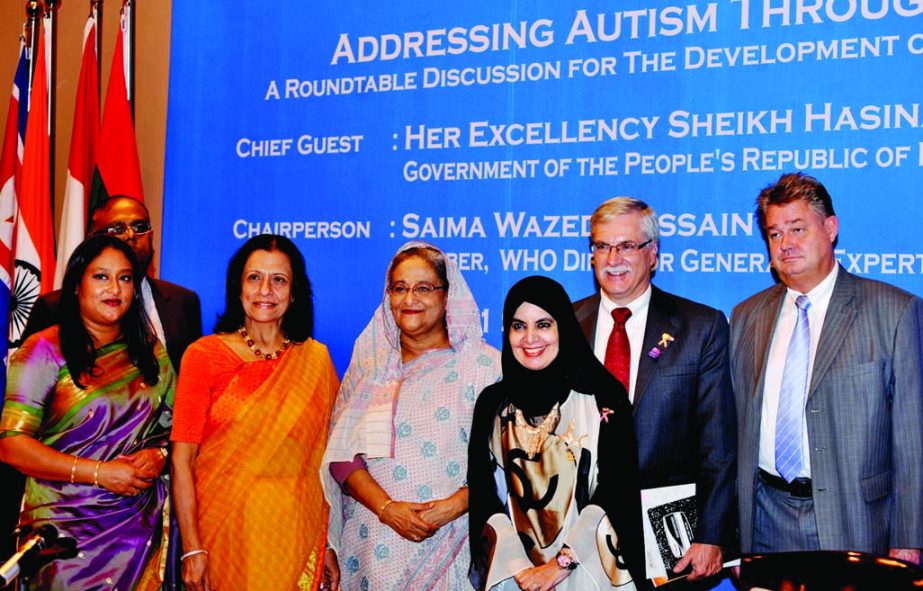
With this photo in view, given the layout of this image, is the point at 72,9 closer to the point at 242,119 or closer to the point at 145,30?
the point at 145,30

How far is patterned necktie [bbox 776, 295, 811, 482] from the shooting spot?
109 inches

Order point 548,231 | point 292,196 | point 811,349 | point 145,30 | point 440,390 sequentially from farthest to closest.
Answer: point 145,30, point 292,196, point 548,231, point 440,390, point 811,349

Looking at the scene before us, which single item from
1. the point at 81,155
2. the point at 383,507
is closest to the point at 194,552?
the point at 383,507

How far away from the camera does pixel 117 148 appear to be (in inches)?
174

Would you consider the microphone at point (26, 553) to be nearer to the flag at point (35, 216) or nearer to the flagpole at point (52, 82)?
the flag at point (35, 216)

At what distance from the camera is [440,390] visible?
9.88 feet

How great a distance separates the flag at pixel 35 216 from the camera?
4387 millimetres

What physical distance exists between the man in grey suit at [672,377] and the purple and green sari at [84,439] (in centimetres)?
148

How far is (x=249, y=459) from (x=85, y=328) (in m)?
0.66

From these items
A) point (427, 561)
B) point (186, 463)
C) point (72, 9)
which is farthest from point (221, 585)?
point (72, 9)

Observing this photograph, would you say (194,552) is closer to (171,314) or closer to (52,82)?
(171,314)

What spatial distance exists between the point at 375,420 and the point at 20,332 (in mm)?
2154

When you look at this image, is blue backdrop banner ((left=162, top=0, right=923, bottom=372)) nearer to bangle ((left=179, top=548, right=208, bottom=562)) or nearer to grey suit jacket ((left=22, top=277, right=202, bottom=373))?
grey suit jacket ((left=22, top=277, right=202, bottom=373))

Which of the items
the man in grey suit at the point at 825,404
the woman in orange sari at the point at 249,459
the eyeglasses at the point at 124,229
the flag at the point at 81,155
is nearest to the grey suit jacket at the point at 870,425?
the man in grey suit at the point at 825,404
